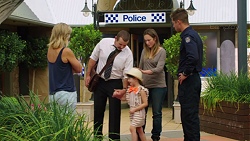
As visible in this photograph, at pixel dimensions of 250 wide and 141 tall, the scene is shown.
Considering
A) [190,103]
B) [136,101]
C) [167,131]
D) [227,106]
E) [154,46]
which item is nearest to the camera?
[190,103]

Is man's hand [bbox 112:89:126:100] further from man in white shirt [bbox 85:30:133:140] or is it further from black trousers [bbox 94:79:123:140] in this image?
black trousers [bbox 94:79:123:140]

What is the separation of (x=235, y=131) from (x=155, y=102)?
1448 millimetres

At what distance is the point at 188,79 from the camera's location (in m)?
6.42

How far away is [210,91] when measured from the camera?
8586 mm

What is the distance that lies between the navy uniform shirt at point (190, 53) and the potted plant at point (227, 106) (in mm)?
1738

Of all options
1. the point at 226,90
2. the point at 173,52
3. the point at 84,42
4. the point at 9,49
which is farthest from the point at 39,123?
the point at 9,49

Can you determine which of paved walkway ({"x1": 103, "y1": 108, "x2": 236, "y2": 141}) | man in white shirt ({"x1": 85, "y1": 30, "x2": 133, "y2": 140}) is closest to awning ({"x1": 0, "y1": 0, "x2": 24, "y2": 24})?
man in white shirt ({"x1": 85, "y1": 30, "x2": 133, "y2": 140})

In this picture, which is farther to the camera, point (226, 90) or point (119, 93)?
point (226, 90)

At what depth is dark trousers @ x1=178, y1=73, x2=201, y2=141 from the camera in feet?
21.0

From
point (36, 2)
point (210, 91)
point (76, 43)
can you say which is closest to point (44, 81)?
point (36, 2)

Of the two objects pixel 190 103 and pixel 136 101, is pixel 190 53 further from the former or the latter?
pixel 136 101

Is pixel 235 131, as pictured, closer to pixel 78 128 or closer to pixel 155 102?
pixel 155 102

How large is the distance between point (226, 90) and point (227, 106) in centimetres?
44

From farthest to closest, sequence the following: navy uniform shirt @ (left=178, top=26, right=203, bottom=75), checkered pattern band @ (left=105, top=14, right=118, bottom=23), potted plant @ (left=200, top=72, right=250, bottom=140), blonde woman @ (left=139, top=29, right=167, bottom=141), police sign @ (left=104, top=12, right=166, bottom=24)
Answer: checkered pattern band @ (left=105, top=14, right=118, bottom=23)
police sign @ (left=104, top=12, right=166, bottom=24)
potted plant @ (left=200, top=72, right=250, bottom=140)
blonde woman @ (left=139, top=29, right=167, bottom=141)
navy uniform shirt @ (left=178, top=26, right=203, bottom=75)
